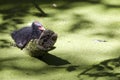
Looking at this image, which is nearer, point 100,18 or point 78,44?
point 78,44

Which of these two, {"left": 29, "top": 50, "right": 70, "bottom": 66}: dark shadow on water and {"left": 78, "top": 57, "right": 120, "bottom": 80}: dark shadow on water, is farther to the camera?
{"left": 29, "top": 50, "right": 70, "bottom": 66}: dark shadow on water

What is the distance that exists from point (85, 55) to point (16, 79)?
69 centimetres

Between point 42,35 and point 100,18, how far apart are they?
3.23 feet

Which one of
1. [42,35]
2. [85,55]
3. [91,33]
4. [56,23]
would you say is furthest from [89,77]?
[56,23]

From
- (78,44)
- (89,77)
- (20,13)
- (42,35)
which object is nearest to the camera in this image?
(89,77)

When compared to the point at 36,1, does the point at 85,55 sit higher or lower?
lower

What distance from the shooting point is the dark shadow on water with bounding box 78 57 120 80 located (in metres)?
2.81

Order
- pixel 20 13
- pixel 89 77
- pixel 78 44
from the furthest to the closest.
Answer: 1. pixel 20 13
2. pixel 78 44
3. pixel 89 77

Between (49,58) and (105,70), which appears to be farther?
(49,58)

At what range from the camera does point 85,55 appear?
318 centimetres

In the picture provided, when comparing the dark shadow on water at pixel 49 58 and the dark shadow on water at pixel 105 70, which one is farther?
the dark shadow on water at pixel 49 58

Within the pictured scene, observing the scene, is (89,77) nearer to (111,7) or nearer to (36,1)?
(111,7)

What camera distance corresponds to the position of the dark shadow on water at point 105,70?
281 cm

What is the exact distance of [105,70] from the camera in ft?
9.50
